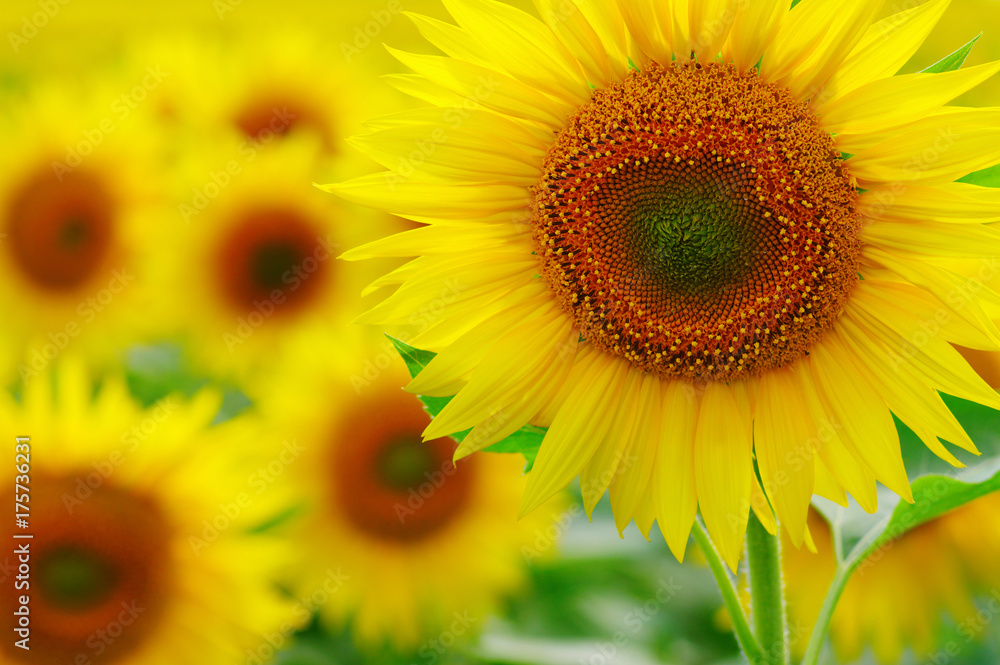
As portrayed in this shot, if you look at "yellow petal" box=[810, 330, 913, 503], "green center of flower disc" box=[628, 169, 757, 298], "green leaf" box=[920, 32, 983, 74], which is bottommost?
"yellow petal" box=[810, 330, 913, 503]

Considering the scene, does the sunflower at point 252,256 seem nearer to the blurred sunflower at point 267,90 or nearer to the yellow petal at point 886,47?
the blurred sunflower at point 267,90

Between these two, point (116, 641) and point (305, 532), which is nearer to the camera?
point (116, 641)

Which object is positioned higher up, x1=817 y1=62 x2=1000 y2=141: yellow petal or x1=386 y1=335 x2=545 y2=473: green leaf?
x1=817 y1=62 x2=1000 y2=141: yellow petal

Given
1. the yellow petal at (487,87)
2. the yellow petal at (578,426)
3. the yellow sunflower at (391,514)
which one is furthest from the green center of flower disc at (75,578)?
the yellow petal at (487,87)

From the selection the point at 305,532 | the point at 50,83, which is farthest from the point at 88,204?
the point at 305,532

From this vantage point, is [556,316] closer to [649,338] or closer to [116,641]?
[649,338]
